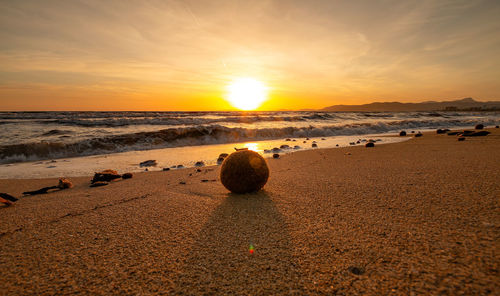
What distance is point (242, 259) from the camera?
187 centimetres

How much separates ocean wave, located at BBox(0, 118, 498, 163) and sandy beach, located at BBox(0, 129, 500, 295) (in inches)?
290

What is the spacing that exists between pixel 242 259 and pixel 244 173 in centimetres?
179

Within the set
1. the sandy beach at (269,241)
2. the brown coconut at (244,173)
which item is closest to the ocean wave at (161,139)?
the sandy beach at (269,241)

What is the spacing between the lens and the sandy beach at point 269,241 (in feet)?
5.11

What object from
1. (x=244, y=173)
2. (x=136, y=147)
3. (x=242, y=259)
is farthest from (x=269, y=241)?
(x=136, y=147)

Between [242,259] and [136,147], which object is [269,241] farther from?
[136,147]

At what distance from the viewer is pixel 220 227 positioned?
8.15ft

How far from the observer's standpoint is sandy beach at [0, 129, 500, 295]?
156 centimetres

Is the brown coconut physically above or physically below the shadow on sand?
above

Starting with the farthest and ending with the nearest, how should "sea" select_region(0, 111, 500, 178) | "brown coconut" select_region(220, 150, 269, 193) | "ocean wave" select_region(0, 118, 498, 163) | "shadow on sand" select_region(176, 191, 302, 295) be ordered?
"ocean wave" select_region(0, 118, 498, 163), "sea" select_region(0, 111, 500, 178), "brown coconut" select_region(220, 150, 269, 193), "shadow on sand" select_region(176, 191, 302, 295)

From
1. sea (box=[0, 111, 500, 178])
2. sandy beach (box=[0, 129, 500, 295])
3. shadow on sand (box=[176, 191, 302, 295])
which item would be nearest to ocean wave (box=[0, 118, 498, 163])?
sea (box=[0, 111, 500, 178])

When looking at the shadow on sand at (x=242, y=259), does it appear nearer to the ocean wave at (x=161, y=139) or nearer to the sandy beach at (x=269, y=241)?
the sandy beach at (x=269, y=241)

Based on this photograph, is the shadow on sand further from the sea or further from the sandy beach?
the sea

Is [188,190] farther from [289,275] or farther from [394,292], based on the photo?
[394,292]
